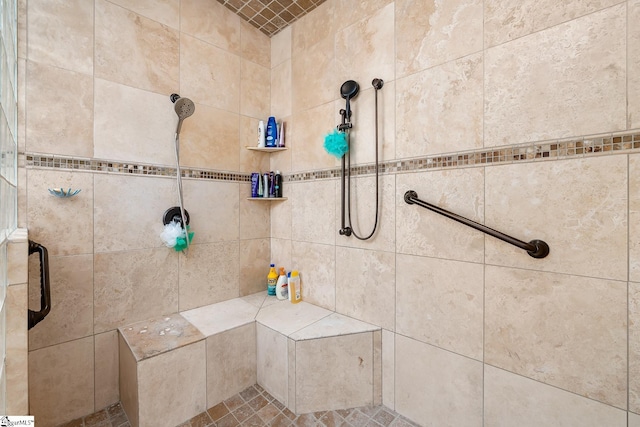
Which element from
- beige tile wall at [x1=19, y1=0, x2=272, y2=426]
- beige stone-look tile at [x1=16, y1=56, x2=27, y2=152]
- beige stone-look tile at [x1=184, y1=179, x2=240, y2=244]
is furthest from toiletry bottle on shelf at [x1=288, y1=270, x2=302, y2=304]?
beige stone-look tile at [x1=16, y1=56, x2=27, y2=152]

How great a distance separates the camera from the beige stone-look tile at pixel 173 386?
1.27m

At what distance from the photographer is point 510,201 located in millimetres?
1126

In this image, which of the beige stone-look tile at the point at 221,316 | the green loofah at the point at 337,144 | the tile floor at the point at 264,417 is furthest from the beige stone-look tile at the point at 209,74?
the tile floor at the point at 264,417

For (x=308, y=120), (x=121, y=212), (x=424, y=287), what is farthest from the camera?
(x=308, y=120)

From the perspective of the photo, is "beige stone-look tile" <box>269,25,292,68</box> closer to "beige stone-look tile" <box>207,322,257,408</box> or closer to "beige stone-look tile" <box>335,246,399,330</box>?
"beige stone-look tile" <box>335,246,399,330</box>

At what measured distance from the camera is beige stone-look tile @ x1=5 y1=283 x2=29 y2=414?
0.75m

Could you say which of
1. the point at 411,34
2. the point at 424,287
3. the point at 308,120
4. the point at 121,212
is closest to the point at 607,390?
the point at 424,287

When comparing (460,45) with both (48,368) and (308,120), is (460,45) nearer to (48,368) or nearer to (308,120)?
(308,120)

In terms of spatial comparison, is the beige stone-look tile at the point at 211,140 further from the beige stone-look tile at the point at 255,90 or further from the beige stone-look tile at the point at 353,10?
the beige stone-look tile at the point at 353,10

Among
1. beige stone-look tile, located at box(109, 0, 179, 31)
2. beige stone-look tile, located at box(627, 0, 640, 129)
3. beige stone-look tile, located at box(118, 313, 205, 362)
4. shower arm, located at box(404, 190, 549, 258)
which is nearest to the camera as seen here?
beige stone-look tile, located at box(627, 0, 640, 129)

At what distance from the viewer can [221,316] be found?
170cm

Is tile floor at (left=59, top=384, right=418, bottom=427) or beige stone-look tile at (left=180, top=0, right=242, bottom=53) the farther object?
beige stone-look tile at (left=180, top=0, right=242, bottom=53)

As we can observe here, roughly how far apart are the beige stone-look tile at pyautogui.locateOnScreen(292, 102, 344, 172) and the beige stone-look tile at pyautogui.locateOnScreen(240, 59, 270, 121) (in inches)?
9.7

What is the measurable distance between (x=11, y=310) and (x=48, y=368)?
31.7 inches
